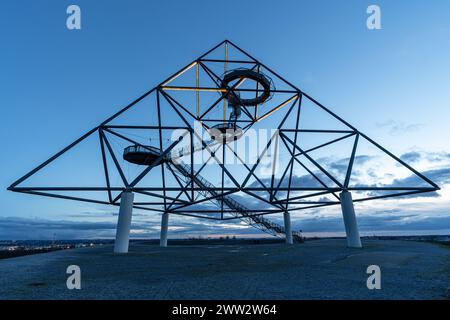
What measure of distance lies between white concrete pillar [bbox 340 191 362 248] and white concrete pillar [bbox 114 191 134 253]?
14613 mm

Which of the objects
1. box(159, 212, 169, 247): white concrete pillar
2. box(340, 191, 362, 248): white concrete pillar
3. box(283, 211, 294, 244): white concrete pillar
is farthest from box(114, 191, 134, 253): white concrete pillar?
box(283, 211, 294, 244): white concrete pillar

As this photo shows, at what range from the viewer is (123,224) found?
15.3m

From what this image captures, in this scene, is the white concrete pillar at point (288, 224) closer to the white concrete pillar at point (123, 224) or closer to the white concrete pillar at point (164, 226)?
the white concrete pillar at point (164, 226)

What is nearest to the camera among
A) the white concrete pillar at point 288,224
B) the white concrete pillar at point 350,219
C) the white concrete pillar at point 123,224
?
the white concrete pillar at point 123,224

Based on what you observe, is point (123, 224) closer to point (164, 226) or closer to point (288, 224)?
point (164, 226)

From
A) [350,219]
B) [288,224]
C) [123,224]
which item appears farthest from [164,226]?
[350,219]

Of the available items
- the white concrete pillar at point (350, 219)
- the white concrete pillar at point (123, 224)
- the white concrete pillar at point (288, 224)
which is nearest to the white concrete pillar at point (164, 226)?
the white concrete pillar at point (123, 224)

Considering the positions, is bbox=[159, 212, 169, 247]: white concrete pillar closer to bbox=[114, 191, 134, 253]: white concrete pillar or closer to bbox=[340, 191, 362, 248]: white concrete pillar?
bbox=[114, 191, 134, 253]: white concrete pillar

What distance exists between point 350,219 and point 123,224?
1519cm

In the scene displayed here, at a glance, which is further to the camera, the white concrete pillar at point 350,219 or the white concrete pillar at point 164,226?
the white concrete pillar at point 164,226

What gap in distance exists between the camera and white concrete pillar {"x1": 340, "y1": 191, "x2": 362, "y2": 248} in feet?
56.7

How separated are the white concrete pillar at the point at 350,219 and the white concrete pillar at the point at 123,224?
14.6 metres

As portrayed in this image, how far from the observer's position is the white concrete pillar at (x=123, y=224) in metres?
15.3
